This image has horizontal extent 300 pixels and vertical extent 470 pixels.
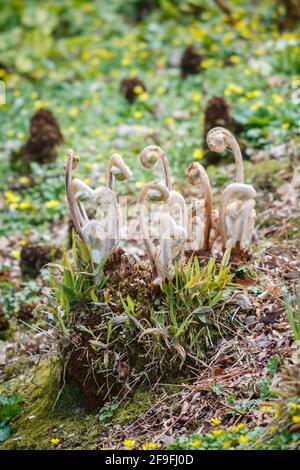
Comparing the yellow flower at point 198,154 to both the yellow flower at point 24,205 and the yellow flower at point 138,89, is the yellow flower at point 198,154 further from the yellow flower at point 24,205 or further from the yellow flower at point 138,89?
the yellow flower at point 138,89

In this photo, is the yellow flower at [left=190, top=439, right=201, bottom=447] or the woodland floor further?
the woodland floor

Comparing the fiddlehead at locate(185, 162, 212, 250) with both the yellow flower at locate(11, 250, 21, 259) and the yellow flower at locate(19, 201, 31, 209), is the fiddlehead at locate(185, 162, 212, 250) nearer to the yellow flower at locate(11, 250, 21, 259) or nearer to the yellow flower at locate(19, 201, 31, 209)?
the yellow flower at locate(11, 250, 21, 259)

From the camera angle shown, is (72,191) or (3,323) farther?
(3,323)

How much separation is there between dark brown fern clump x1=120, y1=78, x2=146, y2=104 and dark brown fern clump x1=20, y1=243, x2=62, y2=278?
256 centimetres

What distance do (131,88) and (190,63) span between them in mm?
768

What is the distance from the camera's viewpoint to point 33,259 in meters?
4.66

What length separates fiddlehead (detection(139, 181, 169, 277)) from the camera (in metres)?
2.96

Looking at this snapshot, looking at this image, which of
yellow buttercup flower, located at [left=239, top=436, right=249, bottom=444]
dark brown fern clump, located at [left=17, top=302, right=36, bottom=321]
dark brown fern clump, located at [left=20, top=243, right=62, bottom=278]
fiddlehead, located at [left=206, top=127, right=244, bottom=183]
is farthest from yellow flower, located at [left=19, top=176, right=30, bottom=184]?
yellow buttercup flower, located at [left=239, top=436, right=249, bottom=444]

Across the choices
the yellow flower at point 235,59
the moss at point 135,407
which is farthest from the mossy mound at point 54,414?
the yellow flower at point 235,59

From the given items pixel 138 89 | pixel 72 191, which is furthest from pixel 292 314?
pixel 138 89

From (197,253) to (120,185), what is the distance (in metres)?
2.05

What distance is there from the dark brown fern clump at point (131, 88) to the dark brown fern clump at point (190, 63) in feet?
1.84

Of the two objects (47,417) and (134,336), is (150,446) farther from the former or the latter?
(47,417)

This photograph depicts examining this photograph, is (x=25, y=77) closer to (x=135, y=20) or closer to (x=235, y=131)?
(x=135, y=20)
